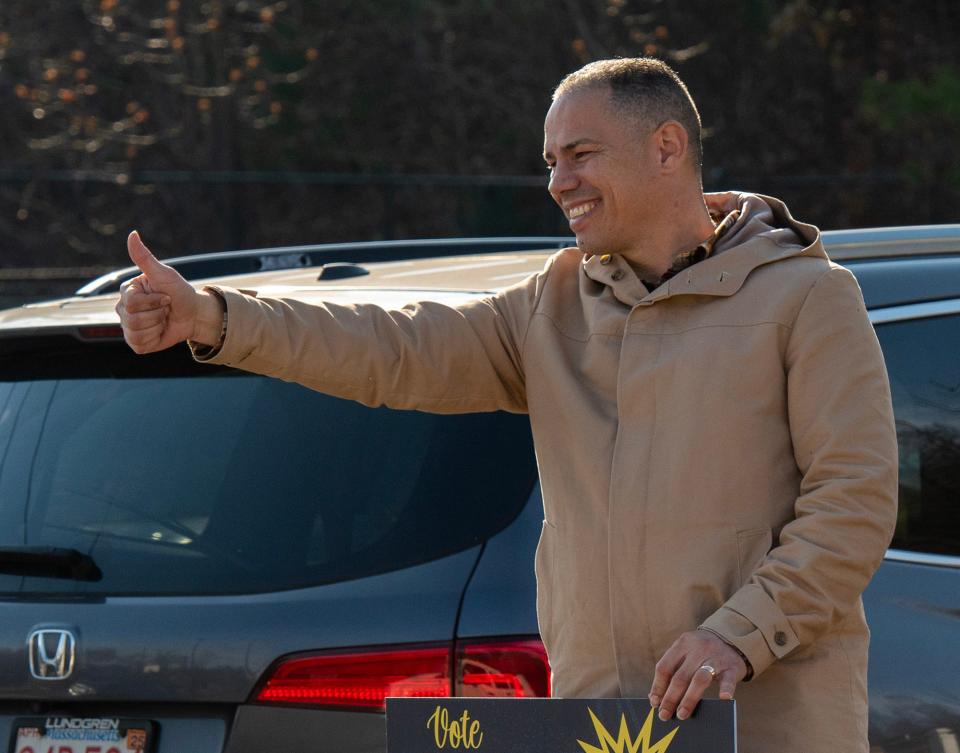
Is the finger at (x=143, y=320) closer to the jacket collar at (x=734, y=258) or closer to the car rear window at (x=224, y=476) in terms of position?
the car rear window at (x=224, y=476)

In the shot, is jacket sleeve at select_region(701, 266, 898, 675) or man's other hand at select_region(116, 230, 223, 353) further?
man's other hand at select_region(116, 230, 223, 353)

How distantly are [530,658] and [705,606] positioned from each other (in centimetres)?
44

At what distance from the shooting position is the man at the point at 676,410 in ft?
7.74

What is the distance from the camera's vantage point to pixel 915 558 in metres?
3.04

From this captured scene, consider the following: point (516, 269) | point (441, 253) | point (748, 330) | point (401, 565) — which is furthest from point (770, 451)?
point (441, 253)

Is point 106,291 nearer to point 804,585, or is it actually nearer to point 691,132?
point 691,132

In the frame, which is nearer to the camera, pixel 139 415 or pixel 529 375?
pixel 529 375

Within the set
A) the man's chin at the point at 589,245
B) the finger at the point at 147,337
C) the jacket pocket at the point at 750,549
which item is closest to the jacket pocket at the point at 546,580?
the jacket pocket at the point at 750,549

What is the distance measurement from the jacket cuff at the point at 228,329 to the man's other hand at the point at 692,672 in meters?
0.89

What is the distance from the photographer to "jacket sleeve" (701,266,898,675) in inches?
91.1

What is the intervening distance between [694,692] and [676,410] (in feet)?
1.48

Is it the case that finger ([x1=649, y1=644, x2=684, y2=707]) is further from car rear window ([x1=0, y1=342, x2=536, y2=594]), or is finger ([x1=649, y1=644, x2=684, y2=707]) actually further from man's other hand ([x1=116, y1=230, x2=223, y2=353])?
man's other hand ([x1=116, y1=230, x2=223, y2=353])

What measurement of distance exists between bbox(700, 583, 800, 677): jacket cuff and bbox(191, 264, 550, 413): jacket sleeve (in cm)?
67

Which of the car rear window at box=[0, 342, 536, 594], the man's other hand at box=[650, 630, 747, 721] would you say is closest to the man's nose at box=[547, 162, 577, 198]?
the car rear window at box=[0, 342, 536, 594]
